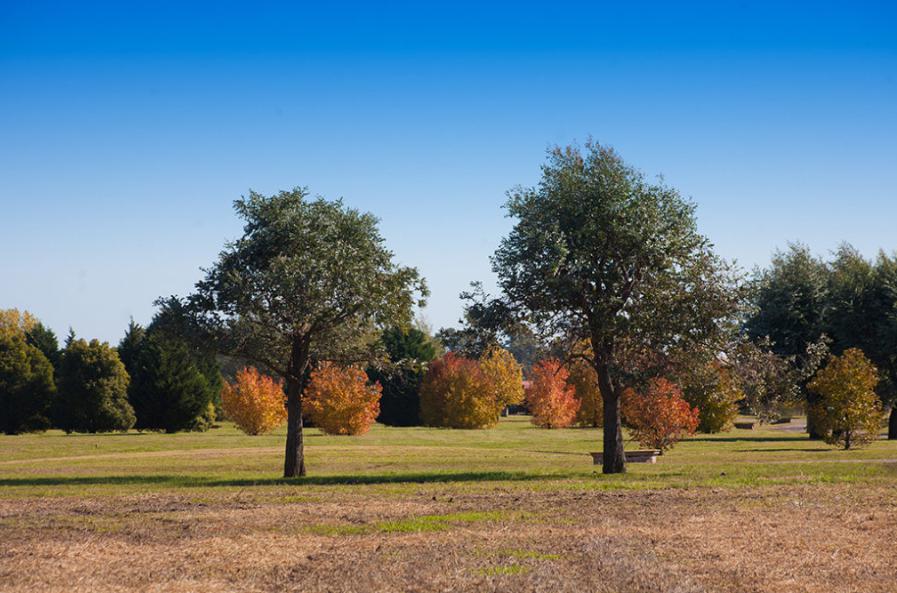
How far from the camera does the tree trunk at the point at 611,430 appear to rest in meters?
33.9

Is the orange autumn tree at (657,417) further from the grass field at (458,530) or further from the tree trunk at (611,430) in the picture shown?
the tree trunk at (611,430)

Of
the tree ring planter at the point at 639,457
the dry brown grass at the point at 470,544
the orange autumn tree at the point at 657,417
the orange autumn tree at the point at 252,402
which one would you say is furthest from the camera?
the orange autumn tree at the point at 252,402

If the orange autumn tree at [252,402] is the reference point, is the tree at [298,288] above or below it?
above

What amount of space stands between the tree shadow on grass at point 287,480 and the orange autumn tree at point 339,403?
30.8 metres

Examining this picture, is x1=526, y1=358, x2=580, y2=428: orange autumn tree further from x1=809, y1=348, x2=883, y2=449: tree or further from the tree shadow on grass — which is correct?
the tree shadow on grass

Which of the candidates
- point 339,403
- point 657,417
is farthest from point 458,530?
point 339,403

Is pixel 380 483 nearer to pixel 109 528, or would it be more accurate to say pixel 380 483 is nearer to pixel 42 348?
pixel 109 528

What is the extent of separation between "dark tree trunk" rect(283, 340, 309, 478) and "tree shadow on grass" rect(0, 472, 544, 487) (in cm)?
85

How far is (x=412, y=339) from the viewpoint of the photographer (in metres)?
100

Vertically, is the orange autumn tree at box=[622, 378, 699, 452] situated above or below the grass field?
above

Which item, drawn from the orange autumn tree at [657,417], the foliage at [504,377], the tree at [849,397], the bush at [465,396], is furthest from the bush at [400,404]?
the tree at [849,397]

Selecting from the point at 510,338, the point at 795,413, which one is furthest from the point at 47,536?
the point at 795,413

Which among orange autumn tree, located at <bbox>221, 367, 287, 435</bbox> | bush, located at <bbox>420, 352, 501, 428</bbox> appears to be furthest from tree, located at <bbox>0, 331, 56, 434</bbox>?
bush, located at <bbox>420, 352, 501, 428</bbox>

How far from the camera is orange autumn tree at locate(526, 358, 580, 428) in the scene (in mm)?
89438
